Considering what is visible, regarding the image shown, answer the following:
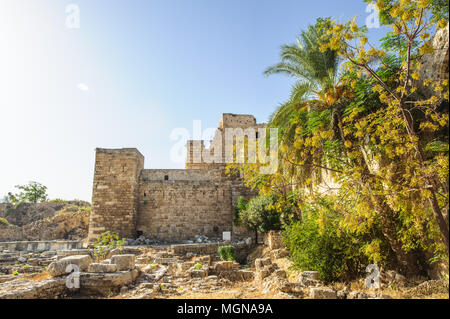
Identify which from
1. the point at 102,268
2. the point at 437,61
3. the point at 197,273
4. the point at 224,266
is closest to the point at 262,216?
the point at 224,266

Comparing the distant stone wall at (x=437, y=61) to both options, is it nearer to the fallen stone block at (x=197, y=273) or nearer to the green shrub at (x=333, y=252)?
the green shrub at (x=333, y=252)

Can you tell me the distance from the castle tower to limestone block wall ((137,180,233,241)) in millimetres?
721

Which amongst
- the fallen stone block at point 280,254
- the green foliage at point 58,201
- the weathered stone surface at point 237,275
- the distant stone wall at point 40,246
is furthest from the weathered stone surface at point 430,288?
the green foliage at point 58,201

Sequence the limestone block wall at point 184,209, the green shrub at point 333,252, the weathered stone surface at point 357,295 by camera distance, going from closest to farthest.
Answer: the weathered stone surface at point 357,295 < the green shrub at point 333,252 < the limestone block wall at point 184,209

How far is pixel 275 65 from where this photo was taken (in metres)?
8.68

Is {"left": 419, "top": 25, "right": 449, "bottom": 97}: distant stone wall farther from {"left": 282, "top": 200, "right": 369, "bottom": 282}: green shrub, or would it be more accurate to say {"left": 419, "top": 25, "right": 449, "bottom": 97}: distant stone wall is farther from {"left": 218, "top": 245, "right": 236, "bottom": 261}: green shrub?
{"left": 218, "top": 245, "right": 236, "bottom": 261}: green shrub

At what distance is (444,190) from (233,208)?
11.5 m

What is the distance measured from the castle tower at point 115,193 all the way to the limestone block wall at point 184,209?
72 cm

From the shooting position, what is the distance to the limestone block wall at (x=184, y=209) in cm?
1497

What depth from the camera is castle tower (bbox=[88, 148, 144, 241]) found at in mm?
14039

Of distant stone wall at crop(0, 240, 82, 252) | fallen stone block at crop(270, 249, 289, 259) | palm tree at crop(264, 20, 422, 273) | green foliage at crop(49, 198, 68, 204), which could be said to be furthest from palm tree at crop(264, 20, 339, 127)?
green foliage at crop(49, 198, 68, 204)

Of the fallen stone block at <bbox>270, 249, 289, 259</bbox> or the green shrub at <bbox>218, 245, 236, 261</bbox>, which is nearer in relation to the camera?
the fallen stone block at <bbox>270, 249, 289, 259</bbox>
